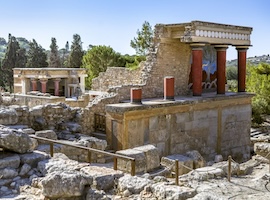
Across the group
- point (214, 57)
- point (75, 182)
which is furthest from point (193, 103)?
point (75, 182)

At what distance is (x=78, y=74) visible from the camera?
112 ft

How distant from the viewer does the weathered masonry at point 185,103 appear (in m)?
12.0

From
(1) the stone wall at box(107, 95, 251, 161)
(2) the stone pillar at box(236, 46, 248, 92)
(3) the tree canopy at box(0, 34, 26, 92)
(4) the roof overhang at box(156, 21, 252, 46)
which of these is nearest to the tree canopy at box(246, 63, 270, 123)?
(2) the stone pillar at box(236, 46, 248, 92)

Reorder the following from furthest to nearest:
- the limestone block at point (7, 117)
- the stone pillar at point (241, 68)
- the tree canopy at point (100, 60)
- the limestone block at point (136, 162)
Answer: the tree canopy at point (100, 60) < the stone pillar at point (241, 68) < the limestone block at point (7, 117) < the limestone block at point (136, 162)

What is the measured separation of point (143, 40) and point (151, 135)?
73.9 feet

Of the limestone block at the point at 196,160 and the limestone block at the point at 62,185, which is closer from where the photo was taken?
the limestone block at the point at 62,185

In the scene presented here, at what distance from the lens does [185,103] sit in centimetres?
1347

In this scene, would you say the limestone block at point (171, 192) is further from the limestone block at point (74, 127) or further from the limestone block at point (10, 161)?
the limestone block at point (74, 127)

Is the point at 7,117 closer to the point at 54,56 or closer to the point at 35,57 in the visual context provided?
the point at 35,57

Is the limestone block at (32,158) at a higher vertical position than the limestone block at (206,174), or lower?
higher

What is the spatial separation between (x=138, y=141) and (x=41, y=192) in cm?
600

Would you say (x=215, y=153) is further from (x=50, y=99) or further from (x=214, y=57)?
(x=50, y=99)

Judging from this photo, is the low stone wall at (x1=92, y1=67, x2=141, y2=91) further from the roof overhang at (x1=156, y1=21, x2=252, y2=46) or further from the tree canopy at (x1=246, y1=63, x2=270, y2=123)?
the tree canopy at (x1=246, y1=63, x2=270, y2=123)

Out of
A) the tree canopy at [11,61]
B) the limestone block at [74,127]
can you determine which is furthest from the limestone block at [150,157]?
the tree canopy at [11,61]
